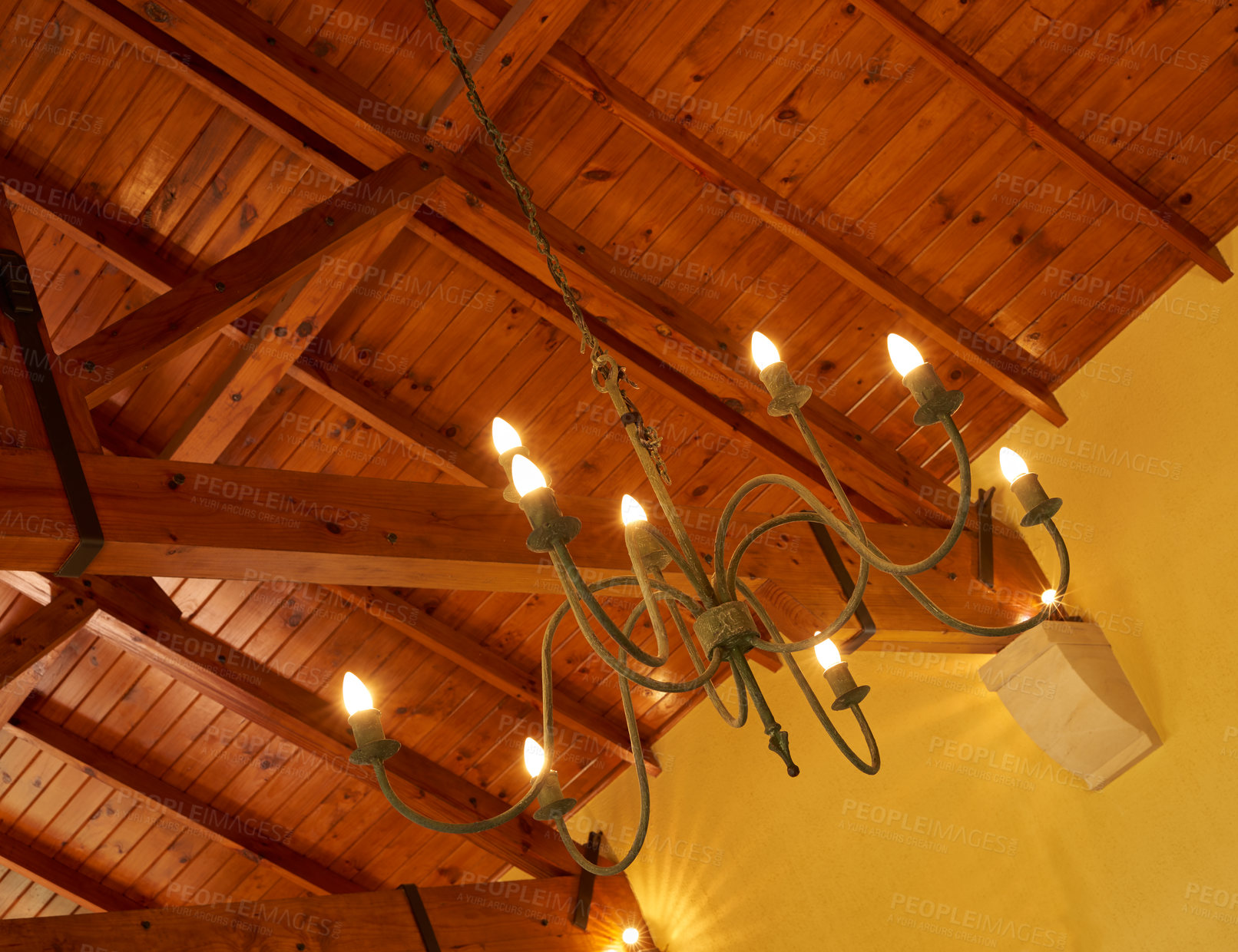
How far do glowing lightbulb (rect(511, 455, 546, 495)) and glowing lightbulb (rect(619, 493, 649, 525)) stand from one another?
236mm

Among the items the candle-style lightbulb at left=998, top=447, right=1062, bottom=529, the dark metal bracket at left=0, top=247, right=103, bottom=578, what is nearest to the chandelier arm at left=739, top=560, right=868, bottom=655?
the candle-style lightbulb at left=998, top=447, right=1062, bottom=529

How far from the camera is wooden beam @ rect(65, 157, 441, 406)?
243cm

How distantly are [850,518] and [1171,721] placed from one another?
211cm

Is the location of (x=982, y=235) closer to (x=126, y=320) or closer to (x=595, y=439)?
(x=595, y=439)

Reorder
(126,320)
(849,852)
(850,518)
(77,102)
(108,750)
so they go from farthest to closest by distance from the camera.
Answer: (108,750), (849,852), (77,102), (126,320), (850,518)

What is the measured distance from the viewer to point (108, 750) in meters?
4.42

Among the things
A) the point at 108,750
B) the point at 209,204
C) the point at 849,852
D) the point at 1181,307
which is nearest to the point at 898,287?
the point at 1181,307

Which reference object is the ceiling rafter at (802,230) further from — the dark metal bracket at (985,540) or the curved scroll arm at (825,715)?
the curved scroll arm at (825,715)
